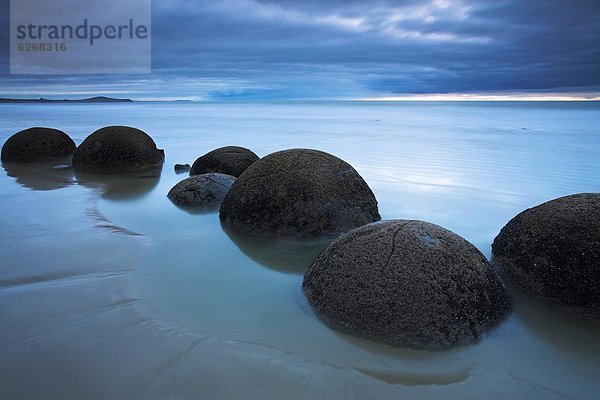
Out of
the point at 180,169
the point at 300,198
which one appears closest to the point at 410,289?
the point at 300,198

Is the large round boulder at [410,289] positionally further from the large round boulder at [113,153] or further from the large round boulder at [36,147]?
the large round boulder at [36,147]

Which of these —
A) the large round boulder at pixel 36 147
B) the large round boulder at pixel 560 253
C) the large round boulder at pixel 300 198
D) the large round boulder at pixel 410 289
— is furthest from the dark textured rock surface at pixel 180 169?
the large round boulder at pixel 560 253

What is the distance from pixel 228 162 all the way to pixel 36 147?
6546 millimetres

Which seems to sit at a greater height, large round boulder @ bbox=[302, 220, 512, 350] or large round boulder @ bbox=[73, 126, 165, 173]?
large round boulder @ bbox=[73, 126, 165, 173]

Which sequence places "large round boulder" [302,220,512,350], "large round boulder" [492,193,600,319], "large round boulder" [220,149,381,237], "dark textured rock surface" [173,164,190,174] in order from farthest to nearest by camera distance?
"dark textured rock surface" [173,164,190,174] < "large round boulder" [220,149,381,237] < "large round boulder" [492,193,600,319] < "large round boulder" [302,220,512,350]

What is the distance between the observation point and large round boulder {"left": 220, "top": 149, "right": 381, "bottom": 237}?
224 inches

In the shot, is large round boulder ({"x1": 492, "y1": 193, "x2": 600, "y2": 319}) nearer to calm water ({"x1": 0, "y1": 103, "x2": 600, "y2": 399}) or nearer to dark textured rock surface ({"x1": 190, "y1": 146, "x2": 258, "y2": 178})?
calm water ({"x1": 0, "y1": 103, "x2": 600, "y2": 399})

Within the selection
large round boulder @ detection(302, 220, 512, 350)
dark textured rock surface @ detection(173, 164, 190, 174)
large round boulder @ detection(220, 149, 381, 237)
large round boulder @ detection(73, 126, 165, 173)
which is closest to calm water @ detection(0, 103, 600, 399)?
large round boulder @ detection(302, 220, 512, 350)

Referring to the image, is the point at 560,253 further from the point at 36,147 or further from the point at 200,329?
the point at 36,147

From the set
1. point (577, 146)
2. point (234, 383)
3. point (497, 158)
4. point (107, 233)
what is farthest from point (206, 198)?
point (577, 146)

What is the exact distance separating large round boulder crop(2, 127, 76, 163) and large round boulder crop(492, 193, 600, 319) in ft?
40.0

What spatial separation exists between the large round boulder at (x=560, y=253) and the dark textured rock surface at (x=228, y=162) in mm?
6006

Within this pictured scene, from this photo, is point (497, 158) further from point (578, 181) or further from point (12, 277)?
point (12, 277)

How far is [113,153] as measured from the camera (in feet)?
36.7
